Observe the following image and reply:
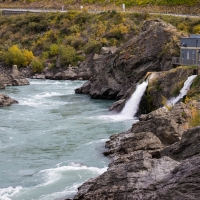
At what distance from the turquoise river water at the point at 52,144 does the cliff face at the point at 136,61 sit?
8.44 ft

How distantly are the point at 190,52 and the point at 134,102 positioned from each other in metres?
8.29

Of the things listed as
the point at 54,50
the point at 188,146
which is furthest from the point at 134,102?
the point at 54,50

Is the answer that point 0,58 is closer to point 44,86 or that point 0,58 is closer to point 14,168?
point 44,86

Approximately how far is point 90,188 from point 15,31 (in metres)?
91.8

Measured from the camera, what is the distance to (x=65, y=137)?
34500mm

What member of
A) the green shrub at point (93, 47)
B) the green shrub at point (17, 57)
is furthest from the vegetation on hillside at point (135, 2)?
the green shrub at point (17, 57)

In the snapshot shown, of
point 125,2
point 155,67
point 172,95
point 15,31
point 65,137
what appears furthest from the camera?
point 125,2

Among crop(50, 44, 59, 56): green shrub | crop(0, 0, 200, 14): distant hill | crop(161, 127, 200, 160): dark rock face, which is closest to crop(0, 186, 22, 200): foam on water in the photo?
crop(161, 127, 200, 160): dark rock face

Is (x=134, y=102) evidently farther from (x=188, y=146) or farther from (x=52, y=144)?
(x=188, y=146)

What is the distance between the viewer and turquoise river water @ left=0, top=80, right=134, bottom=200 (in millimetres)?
23312

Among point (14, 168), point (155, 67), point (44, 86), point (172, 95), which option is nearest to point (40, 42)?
point (44, 86)

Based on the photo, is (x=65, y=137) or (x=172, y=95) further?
(x=172, y=95)

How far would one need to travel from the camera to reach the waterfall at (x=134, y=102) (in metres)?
43.5

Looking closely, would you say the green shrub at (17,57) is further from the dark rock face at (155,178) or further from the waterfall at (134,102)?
the dark rock face at (155,178)
